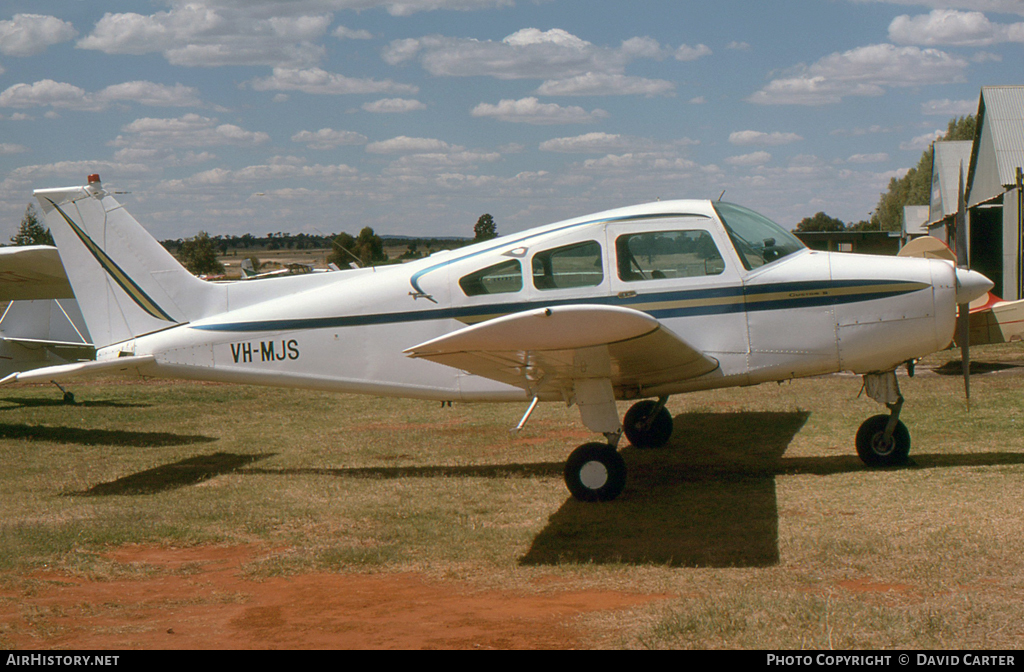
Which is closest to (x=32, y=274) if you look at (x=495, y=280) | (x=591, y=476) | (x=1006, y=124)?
(x=495, y=280)

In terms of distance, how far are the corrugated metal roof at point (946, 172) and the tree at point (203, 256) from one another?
46447mm

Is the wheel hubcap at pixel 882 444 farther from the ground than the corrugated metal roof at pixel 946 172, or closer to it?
closer to it

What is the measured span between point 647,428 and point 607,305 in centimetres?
386

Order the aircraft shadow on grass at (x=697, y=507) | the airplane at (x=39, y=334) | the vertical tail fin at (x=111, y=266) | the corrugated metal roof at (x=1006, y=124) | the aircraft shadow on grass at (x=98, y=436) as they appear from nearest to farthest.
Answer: the aircraft shadow on grass at (x=697, y=507) < the vertical tail fin at (x=111, y=266) < the aircraft shadow on grass at (x=98, y=436) < the airplane at (x=39, y=334) < the corrugated metal roof at (x=1006, y=124)

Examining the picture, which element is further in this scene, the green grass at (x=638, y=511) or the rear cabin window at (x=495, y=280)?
the rear cabin window at (x=495, y=280)

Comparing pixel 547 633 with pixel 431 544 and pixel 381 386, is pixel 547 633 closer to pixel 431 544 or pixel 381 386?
pixel 431 544

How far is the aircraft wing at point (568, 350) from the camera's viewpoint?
588cm

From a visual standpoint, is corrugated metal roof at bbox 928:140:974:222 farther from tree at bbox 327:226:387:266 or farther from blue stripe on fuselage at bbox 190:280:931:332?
blue stripe on fuselage at bbox 190:280:931:332

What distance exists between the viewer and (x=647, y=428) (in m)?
10.8

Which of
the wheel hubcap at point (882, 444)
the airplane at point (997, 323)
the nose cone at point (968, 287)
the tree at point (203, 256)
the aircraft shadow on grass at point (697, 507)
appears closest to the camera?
the aircraft shadow on grass at point (697, 507)

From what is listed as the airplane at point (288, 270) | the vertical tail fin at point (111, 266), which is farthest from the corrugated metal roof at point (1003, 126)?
the vertical tail fin at point (111, 266)

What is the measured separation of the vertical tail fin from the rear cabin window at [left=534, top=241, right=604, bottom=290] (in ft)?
13.7

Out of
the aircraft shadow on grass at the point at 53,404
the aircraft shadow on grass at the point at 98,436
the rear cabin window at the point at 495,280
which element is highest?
the rear cabin window at the point at 495,280

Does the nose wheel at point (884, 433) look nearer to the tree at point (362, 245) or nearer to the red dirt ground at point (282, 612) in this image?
the red dirt ground at point (282, 612)
